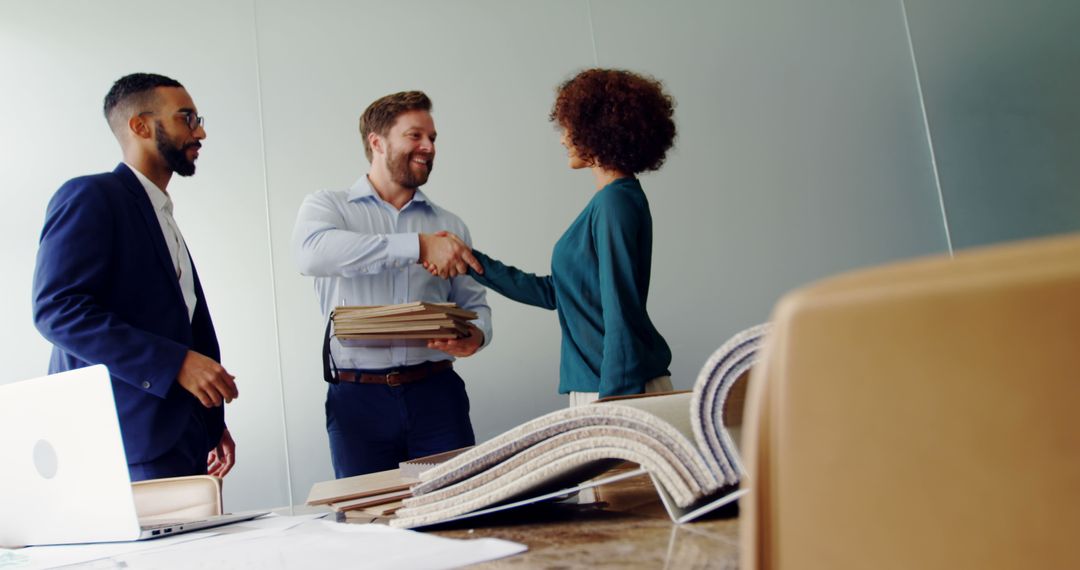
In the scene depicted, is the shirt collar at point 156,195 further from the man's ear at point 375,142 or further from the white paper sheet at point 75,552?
the white paper sheet at point 75,552

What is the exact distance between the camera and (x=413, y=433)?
2.84 metres

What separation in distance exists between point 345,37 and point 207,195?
92 cm

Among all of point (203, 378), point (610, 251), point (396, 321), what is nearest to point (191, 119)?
point (396, 321)

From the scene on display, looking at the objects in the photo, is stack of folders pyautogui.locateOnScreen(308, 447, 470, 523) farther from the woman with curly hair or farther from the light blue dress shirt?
the light blue dress shirt

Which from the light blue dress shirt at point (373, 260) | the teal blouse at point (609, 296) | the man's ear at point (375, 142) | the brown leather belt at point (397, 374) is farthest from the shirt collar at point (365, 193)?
the teal blouse at point (609, 296)

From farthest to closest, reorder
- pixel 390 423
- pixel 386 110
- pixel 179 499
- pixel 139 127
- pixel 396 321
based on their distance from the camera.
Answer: pixel 386 110
pixel 139 127
pixel 390 423
pixel 396 321
pixel 179 499

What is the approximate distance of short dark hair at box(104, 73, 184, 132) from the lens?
126 inches

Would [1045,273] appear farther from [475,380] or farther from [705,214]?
[705,214]

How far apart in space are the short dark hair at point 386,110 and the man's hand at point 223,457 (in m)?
1.27

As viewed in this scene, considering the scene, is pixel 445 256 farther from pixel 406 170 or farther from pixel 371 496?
pixel 371 496

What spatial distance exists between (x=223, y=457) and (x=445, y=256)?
106 centimetres

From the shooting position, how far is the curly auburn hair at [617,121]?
2717 millimetres

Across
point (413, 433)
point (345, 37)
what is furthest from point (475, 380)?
point (345, 37)

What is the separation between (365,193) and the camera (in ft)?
11.0
